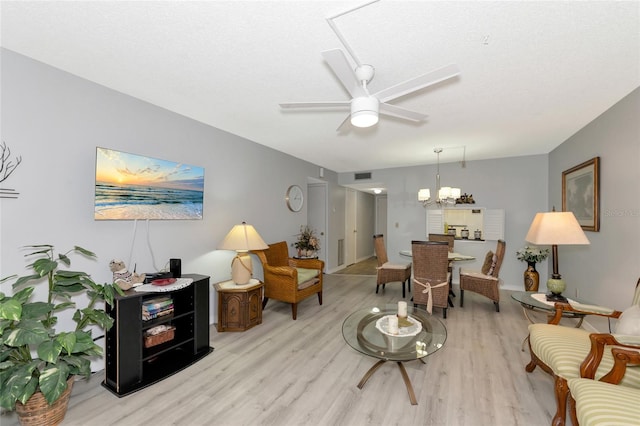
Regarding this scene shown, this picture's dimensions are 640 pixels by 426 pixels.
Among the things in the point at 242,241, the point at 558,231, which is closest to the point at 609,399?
the point at 558,231

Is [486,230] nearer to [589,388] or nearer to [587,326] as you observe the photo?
[587,326]

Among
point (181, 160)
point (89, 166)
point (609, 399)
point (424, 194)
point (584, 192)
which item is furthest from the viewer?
point (424, 194)

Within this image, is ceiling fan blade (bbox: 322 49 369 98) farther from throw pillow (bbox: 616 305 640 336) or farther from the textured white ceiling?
throw pillow (bbox: 616 305 640 336)

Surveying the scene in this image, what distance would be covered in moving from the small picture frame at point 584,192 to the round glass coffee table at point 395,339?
2.48 metres

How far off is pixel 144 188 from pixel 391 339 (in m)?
2.79

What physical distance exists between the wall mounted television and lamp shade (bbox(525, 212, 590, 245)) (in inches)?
144

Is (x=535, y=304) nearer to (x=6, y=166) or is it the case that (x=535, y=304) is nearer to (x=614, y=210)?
(x=614, y=210)

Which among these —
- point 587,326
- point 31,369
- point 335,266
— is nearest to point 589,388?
point 587,326

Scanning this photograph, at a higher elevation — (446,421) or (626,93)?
(626,93)

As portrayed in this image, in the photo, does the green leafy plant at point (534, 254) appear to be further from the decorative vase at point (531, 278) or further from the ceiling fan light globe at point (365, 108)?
the ceiling fan light globe at point (365, 108)

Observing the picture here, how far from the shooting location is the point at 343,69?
4.96ft

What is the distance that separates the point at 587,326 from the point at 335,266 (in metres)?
4.52

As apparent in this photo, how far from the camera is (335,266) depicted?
264 inches

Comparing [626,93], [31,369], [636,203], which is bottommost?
[31,369]
